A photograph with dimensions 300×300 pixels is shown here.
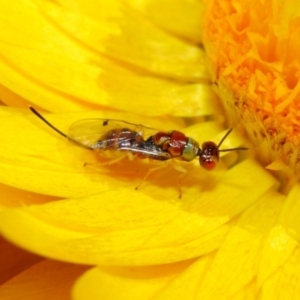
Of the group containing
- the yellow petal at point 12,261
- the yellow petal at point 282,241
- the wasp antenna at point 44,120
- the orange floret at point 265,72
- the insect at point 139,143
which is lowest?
the yellow petal at point 12,261

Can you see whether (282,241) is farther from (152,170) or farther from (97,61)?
(97,61)

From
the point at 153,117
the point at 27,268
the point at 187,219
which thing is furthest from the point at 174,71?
the point at 27,268

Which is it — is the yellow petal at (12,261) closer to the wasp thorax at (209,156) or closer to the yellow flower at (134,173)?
the yellow flower at (134,173)

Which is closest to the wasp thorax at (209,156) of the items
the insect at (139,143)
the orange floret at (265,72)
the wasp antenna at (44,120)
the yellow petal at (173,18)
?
the insect at (139,143)

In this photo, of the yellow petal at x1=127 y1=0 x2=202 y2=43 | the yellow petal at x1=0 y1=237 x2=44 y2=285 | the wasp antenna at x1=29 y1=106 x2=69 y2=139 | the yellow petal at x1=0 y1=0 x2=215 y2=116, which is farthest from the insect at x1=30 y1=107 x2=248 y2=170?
the yellow petal at x1=127 y1=0 x2=202 y2=43

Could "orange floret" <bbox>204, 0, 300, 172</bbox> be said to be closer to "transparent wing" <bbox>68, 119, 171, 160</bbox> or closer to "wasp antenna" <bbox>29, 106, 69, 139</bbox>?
"transparent wing" <bbox>68, 119, 171, 160</bbox>

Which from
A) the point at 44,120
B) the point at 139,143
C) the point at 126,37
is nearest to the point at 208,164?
the point at 139,143

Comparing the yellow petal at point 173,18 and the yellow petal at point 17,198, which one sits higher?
the yellow petal at point 173,18
